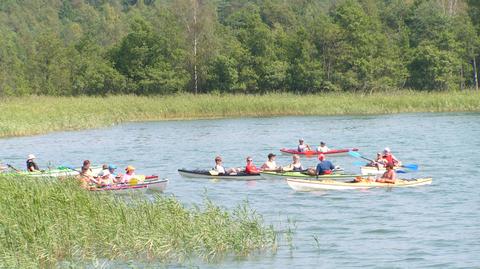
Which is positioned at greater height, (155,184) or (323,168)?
(323,168)

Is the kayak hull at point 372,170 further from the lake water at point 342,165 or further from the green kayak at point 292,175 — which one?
the green kayak at point 292,175

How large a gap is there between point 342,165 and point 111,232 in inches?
797

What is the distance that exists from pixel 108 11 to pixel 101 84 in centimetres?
6434

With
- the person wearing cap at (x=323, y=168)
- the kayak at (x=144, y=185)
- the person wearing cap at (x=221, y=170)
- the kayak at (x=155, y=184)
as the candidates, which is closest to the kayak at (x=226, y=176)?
→ the person wearing cap at (x=221, y=170)

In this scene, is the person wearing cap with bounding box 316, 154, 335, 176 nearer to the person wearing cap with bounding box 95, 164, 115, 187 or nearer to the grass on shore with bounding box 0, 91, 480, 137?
the person wearing cap with bounding box 95, 164, 115, 187

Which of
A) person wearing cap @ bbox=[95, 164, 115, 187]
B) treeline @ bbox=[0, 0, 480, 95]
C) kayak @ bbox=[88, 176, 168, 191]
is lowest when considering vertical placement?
kayak @ bbox=[88, 176, 168, 191]

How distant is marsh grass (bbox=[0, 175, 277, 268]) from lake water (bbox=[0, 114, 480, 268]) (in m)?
0.59

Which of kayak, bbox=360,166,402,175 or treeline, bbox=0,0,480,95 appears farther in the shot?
treeline, bbox=0,0,480,95

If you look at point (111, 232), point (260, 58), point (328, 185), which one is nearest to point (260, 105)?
point (260, 58)

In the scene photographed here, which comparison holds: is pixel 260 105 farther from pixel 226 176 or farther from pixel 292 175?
pixel 292 175

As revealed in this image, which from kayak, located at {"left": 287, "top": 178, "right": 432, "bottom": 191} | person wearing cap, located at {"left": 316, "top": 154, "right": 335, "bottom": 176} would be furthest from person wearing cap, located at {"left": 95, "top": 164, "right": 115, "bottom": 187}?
person wearing cap, located at {"left": 316, "top": 154, "right": 335, "bottom": 176}

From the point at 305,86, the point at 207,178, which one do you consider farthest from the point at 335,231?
the point at 305,86

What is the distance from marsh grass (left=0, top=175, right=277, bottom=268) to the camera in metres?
17.4

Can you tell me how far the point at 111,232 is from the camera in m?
18.2
